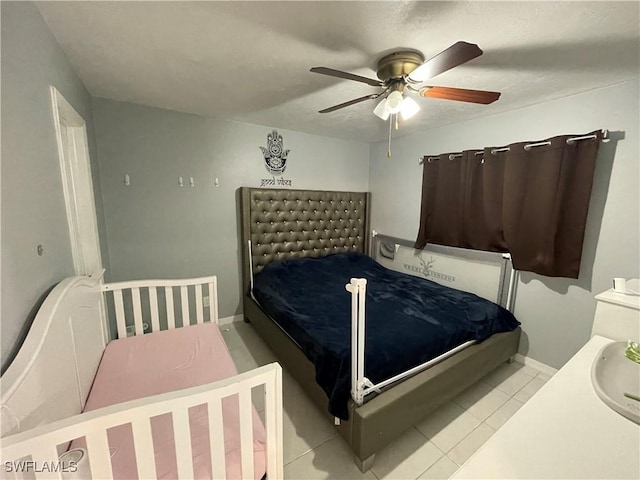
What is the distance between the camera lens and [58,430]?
0.69 m

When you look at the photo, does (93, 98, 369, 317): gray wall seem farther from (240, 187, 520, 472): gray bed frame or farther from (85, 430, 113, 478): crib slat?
(85, 430, 113, 478): crib slat

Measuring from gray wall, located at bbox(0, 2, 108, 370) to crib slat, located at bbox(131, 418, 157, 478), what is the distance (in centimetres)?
49

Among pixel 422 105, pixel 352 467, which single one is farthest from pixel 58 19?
pixel 352 467

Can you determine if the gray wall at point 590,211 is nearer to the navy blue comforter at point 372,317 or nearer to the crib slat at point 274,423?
the navy blue comforter at point 372,317

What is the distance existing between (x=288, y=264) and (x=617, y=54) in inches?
115

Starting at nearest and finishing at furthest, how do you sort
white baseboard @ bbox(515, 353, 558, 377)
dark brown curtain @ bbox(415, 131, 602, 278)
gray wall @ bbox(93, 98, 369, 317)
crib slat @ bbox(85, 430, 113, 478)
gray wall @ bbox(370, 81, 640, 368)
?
crib slat @ bbox(85, 430, 113, 478) < gray wall @ bbox(370, 81, 640, 368) < dark brown curtain @ bbox(415, 131, 602, 278) < white baseboard @ bbox(515, 353, 558, 377) < gray wall @ bbox(93, 98, 369, 317)

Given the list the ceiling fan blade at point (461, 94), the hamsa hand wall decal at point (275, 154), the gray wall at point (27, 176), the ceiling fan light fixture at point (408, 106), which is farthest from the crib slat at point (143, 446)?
the hamsa hand wall decal at point (275, 154)

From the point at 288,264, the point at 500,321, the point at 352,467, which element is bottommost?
the point at 352,467

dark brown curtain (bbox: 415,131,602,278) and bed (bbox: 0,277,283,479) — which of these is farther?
dark brown curtain (bbox: 415,131,602,278)

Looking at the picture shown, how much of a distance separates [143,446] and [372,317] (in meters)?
1.53

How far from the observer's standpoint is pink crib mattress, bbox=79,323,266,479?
39.7 inches

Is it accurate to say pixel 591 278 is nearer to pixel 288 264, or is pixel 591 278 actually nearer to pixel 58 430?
pixel 288 264

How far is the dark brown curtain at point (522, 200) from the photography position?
6.57 ft

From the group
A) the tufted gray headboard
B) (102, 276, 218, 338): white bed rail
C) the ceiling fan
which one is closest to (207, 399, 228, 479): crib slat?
(102, 276, 218, 338): white bed rail
